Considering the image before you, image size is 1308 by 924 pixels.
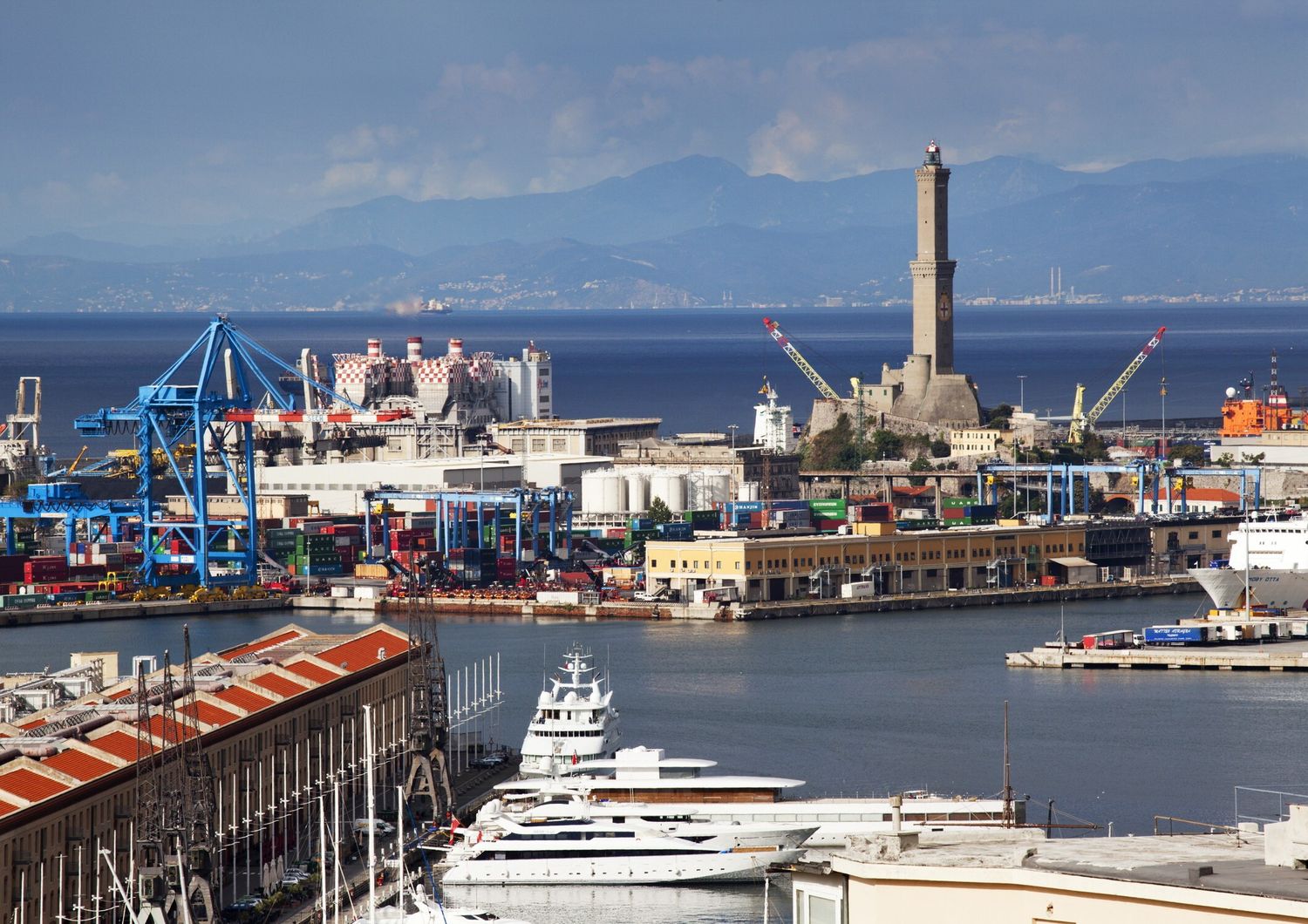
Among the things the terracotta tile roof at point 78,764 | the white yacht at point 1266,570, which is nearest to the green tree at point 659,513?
the white yacht at point 1266,570

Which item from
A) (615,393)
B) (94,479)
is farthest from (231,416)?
(615,393)

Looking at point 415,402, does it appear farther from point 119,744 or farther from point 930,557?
point 119,744

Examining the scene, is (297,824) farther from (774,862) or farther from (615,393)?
(615,393)

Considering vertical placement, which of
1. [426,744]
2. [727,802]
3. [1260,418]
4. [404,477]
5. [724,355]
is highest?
[724,355]

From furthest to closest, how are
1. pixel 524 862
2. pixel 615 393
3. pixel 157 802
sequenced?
pixel 615 393, pixel 524 862, pixel 157 802

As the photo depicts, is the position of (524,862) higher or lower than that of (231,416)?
lower

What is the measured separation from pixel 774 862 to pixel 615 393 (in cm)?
7296

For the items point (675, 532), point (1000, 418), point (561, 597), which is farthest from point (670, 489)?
point (1000, 418)

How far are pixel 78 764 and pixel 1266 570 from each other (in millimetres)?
21480

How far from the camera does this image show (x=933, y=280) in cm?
5281

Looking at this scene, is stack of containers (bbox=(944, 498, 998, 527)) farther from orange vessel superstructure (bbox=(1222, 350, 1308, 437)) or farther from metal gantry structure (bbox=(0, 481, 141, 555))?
metal gantry structure (bbox=(0, 481, 141, 555))

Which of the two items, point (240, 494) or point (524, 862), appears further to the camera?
point (240, 494)

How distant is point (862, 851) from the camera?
3449mm

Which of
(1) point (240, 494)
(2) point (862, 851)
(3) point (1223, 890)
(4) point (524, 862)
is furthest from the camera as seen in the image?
Answer: (1) point (240, 494)
